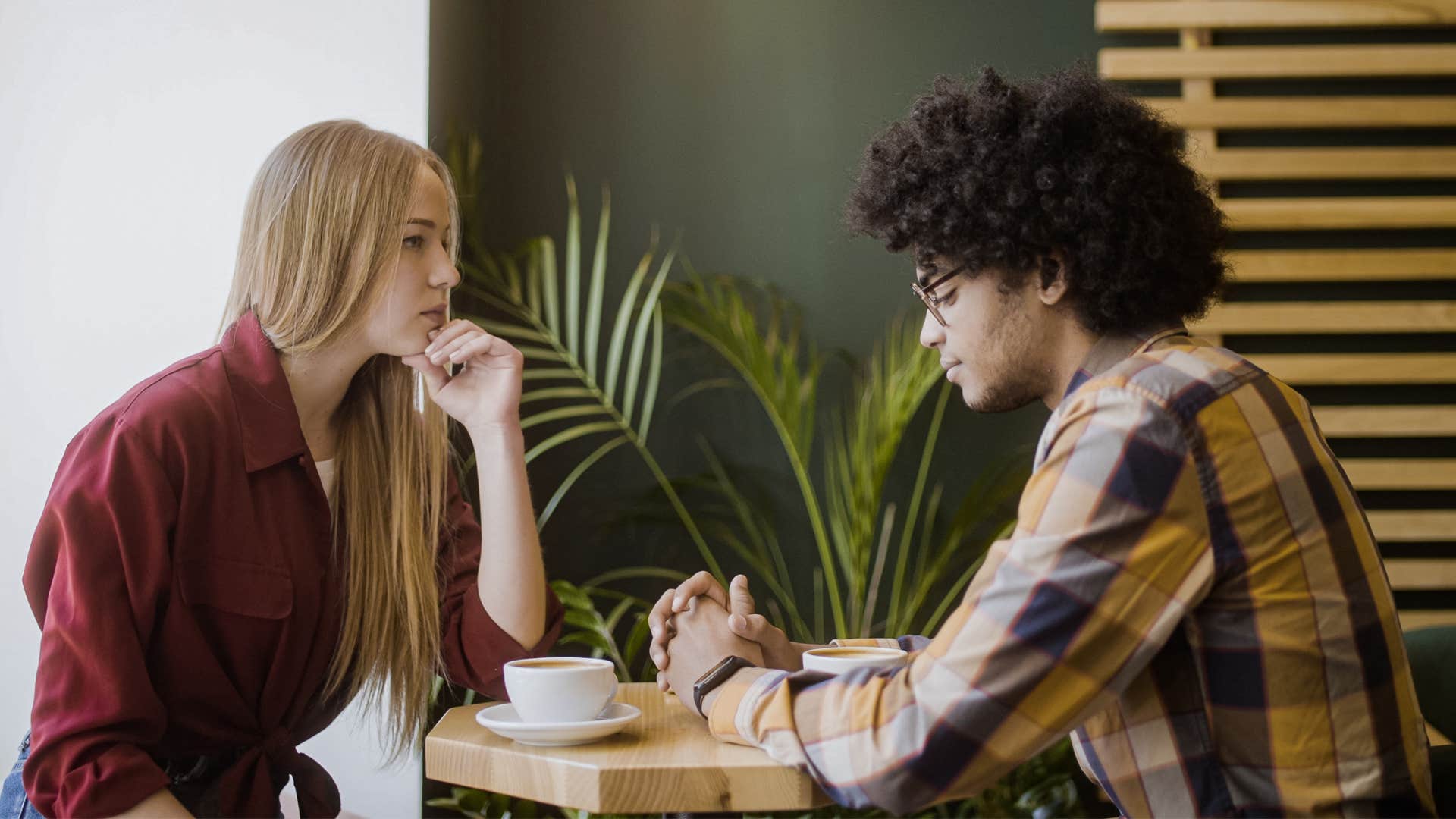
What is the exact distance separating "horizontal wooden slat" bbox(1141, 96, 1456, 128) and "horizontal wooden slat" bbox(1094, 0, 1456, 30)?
7.8 inches

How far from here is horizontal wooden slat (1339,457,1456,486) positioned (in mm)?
3043

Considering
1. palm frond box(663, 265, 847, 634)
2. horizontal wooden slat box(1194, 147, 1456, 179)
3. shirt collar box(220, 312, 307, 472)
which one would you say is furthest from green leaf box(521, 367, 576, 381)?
horizontal wooden slat box(1194, 147, 1456, 179)

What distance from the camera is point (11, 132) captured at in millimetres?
2273

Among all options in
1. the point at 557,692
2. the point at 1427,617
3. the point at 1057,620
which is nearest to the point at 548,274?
the point at 557,692

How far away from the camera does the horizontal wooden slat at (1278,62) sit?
3092 mm

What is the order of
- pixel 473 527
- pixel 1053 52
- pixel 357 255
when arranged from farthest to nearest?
pixel 1053 52 < pixel 473 527 < pixel 357 255

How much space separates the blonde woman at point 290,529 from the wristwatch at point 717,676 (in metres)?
0.46

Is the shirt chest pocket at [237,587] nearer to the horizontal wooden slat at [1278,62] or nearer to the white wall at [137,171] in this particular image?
the white wall at [137,171]

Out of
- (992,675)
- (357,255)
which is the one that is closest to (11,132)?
(357,255)

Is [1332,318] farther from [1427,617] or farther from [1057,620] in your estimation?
[1057,620]

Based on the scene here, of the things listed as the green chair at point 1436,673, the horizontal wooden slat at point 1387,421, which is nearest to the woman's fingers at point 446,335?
the green chair at point 1436,673

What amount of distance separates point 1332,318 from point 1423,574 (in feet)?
2.32

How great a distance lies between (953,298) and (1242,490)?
48cm

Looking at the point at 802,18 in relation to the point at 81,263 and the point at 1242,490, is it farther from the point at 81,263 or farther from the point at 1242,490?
the point at 1242,490
